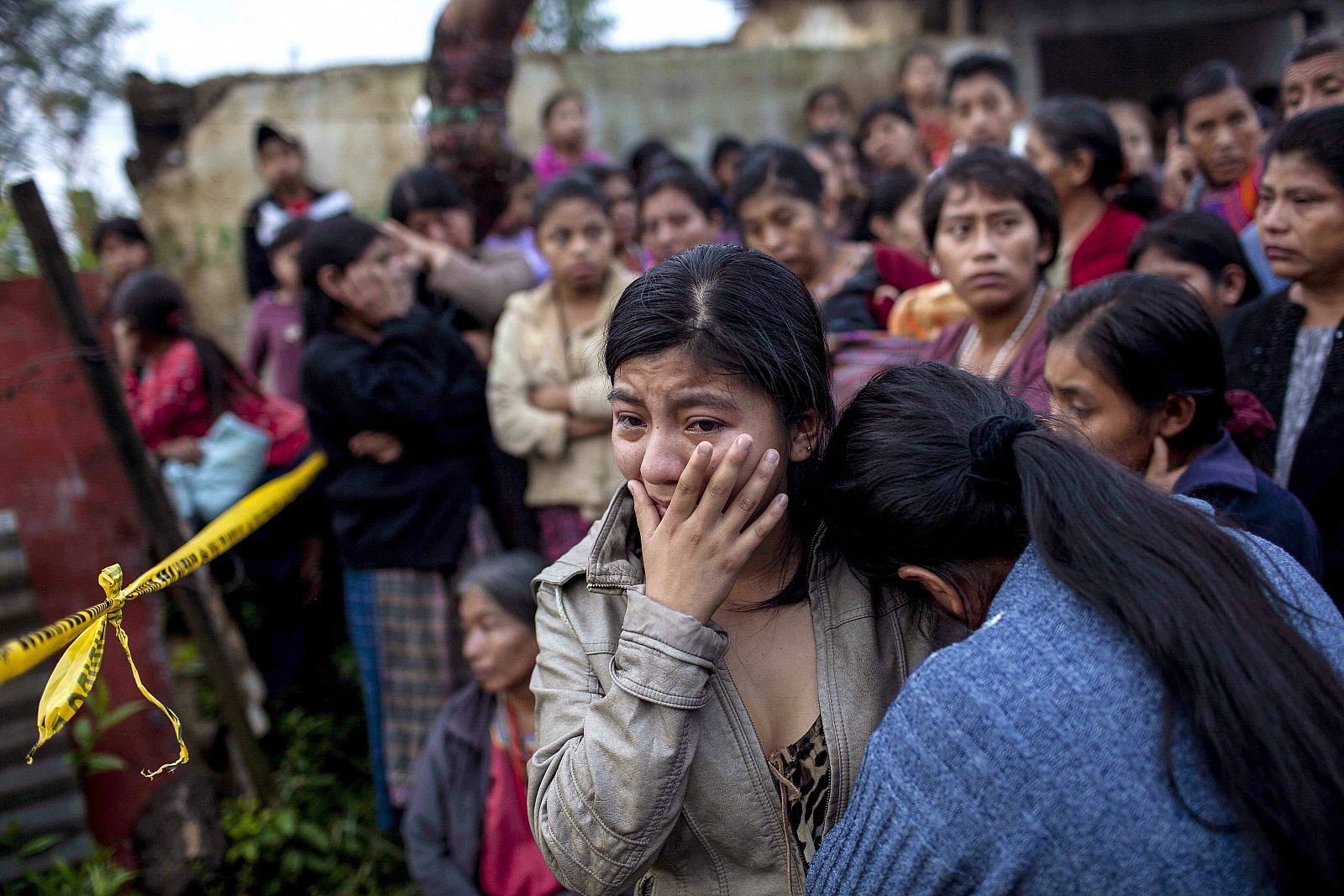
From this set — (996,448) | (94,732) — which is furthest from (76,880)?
(996,448)

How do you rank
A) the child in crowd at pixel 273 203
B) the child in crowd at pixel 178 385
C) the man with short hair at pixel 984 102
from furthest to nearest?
the child in crowd at pixel 273 203
the man with short hair at pixel 984 102
the child in crowd at pixel 178 385

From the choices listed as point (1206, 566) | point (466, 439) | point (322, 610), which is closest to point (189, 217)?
point (322, 610)

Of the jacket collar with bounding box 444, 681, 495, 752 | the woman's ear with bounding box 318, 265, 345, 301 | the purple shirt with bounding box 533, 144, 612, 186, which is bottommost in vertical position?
the jacket collar with bounding box 444, 681, 495, 752

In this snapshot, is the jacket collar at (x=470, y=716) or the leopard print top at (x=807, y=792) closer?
the leopard print top at (x=807, y=792)

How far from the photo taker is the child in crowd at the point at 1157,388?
2.08 meters

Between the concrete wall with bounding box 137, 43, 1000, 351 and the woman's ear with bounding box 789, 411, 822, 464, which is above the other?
the concrete wall with bounding box 137, 43, 1000, 351

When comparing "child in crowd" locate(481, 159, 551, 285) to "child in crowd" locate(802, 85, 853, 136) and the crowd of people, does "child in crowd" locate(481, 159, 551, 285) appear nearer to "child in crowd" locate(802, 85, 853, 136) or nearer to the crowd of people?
the crowd of people

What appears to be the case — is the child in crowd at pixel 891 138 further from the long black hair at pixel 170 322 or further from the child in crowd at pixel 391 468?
the long black hair at pixel 170 322

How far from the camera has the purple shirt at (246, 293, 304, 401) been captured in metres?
5.40

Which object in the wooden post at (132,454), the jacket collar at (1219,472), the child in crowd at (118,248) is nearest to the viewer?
the jacket collar at (1219,472)

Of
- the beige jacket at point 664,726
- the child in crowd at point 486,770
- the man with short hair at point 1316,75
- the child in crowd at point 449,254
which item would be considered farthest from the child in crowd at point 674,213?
the beige jacket at point 664,726

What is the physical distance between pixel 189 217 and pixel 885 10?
699 cm

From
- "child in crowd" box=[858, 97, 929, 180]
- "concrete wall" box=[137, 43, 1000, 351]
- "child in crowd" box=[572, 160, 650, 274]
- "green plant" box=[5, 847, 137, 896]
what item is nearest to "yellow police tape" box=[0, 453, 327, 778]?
"green plant" box=[5, 847, 137, 896]

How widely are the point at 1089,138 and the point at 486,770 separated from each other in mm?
3178
